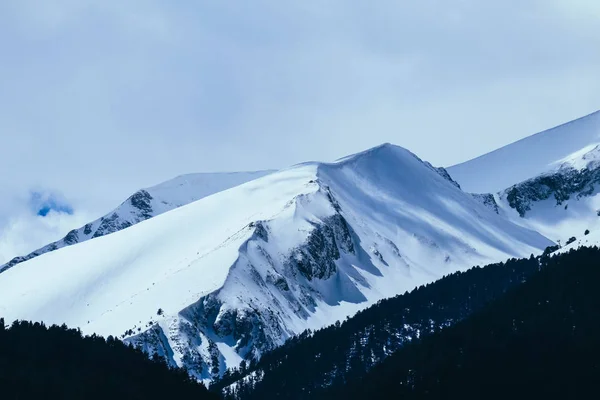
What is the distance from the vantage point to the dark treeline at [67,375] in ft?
545

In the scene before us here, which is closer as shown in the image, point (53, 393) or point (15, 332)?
point (53, 393)

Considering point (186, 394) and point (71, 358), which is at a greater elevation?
point (71, 358)

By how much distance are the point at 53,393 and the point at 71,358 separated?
2819 cm

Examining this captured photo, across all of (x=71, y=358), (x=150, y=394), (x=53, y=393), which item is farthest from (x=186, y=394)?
(x=53, y=393)

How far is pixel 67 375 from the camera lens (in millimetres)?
182500

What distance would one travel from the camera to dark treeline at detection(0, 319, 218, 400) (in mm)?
166125

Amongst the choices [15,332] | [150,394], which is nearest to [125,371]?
[150,394]

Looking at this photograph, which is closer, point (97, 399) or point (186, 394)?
point (97, 399)

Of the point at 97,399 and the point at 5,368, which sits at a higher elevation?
the point at 5,368

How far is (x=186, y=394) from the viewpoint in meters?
195

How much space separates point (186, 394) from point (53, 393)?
33.6 meters

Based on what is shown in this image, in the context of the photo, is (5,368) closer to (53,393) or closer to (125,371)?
(53,393)

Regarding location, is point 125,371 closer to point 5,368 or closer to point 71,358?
point 71,358

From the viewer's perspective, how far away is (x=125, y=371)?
195 metres
